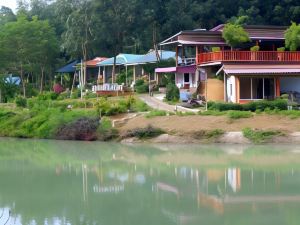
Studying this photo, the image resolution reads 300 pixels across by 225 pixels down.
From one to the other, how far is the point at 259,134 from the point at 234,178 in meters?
9.90

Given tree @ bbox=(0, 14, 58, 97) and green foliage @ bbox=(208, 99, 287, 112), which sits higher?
tree @ bbox=(0, 14, 58, 97)

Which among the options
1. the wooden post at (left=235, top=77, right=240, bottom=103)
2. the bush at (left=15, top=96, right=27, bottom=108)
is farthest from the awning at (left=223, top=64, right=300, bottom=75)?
the bush at (left=15, top=96, right=27, bottom=108)

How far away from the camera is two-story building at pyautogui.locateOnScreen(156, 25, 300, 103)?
3541cm

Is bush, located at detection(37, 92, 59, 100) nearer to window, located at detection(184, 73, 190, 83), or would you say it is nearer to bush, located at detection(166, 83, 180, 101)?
bush, located at detection(166, 83, 180, 101)

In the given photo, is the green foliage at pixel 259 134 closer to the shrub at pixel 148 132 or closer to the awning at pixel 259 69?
the shrub at pixel 148 132

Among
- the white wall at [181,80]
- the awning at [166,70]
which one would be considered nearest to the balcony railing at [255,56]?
the white wall at [181,80]

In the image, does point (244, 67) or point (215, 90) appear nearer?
point (244, 67)

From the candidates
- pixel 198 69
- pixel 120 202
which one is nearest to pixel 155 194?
pixel 120 202

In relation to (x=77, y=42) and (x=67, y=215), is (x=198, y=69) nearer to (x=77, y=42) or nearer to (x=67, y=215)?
(x=77, y=42)

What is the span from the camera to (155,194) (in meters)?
16.8

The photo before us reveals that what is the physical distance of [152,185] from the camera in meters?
18.4

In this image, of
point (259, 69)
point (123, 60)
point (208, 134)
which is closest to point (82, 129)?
point (208, 134)

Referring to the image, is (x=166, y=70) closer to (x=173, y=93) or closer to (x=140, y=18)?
(x=173, y=93)

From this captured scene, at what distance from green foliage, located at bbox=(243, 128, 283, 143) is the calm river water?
1301 mm
